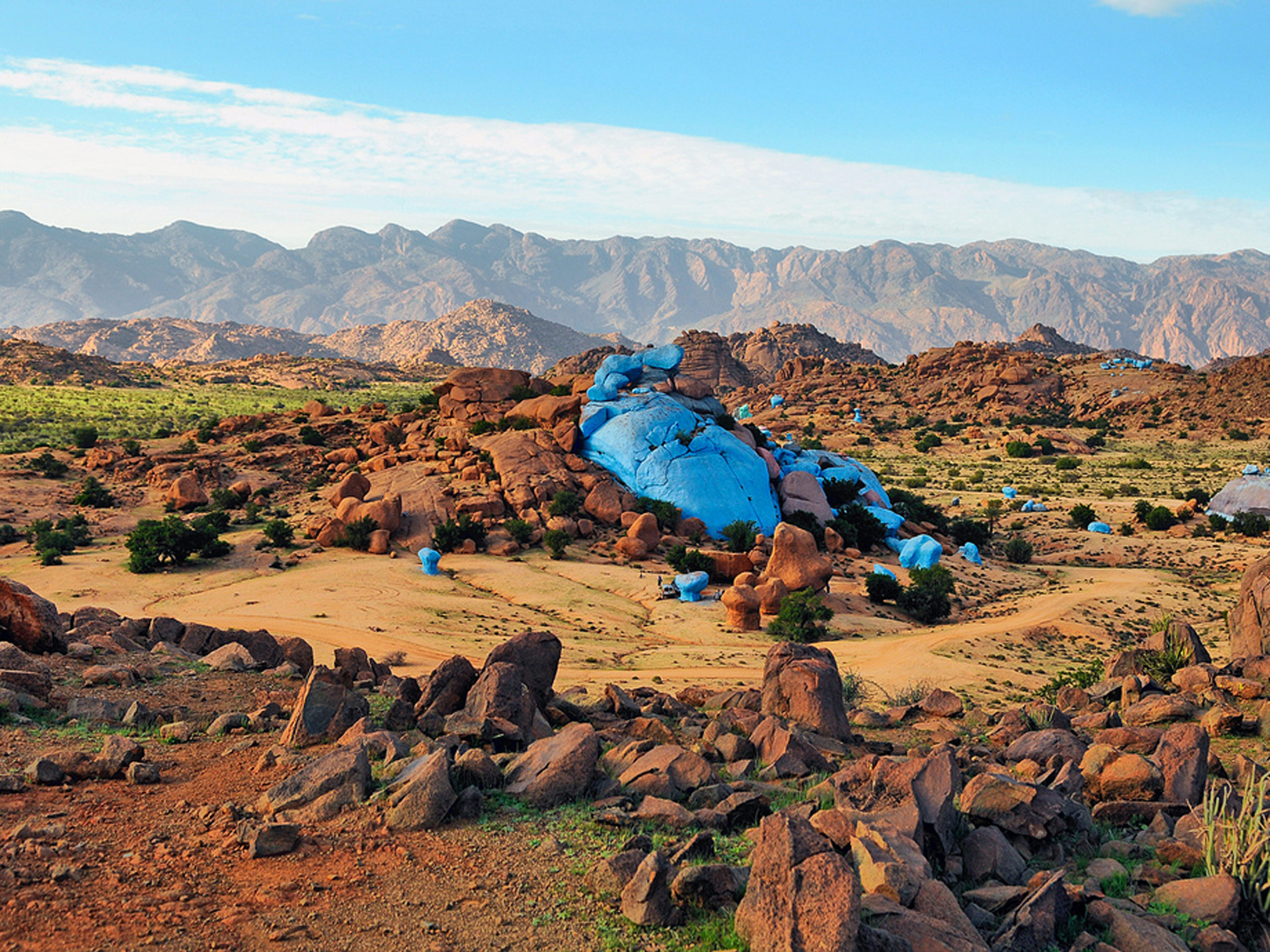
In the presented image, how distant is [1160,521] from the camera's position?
44562mm

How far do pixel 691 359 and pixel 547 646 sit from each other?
12389cm

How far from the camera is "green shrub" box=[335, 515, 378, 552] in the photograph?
33.6 meters

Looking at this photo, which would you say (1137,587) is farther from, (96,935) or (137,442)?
(137,442)

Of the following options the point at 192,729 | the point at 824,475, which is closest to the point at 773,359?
the point at 824,475

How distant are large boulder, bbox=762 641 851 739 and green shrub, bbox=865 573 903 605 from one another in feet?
52.0

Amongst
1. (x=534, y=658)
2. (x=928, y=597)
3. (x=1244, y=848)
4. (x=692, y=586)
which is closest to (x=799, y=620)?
(x=692, y=586)

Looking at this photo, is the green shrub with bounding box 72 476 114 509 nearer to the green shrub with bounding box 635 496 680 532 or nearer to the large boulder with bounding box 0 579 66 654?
the green shrub with bounding box 635 496 680 532

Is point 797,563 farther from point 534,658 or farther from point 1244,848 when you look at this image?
point 1244,848

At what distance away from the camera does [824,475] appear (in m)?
44.2

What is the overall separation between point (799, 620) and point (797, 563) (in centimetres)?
326

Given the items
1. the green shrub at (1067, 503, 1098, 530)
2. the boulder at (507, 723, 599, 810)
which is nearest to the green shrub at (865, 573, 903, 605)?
the green shrub at (1067, 503, 1098, 530)

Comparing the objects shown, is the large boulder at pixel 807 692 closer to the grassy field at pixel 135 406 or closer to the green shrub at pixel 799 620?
the green shrub at pixel 799 620

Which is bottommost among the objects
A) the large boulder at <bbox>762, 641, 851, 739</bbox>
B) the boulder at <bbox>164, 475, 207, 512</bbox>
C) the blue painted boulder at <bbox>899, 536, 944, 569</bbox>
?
the boulder at <bbox>164, 475, 207, 512</bbox>

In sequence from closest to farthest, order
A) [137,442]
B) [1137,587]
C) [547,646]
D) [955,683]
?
[547,646] < [955,683] < [1137,587] < [137,442]
